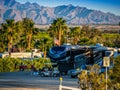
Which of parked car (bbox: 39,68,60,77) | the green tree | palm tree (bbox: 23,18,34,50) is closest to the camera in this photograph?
the green tree

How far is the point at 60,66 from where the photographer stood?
73062 mm

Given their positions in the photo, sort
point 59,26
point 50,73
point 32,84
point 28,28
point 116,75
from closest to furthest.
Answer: point 116,75
point 32,84
point 50,73
point 28,28
point 59,26

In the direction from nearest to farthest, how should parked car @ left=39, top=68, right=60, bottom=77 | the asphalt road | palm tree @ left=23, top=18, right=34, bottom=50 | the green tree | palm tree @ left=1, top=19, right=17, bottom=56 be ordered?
the green tree, the asphalt road, parked car @ left=39, top=68, right=60, bottom=77, palm tree @ left=1, top=19, right=17, bottom=56, palm tree @ left=23, top=18, right=34, bottom=50

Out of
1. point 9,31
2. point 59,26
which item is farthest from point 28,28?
point 9,31

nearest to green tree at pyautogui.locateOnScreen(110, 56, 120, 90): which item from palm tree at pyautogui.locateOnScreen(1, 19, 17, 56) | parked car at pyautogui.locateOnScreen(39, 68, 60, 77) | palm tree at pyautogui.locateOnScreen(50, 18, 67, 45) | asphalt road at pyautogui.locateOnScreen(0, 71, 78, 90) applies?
asphalt road at pyautogui.locateOnScreen(0, 71, 78, 90)

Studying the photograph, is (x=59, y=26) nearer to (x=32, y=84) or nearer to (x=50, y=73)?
(x=50, y=73)

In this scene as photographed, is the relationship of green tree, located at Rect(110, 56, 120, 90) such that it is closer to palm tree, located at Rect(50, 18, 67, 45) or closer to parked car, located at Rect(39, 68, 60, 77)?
parked car, located at Rect(39, 68, 60, 77)

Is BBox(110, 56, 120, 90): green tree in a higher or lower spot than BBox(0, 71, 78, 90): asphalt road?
higher

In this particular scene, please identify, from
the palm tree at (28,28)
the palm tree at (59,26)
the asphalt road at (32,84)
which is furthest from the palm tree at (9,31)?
the asphalt road at (32,84)

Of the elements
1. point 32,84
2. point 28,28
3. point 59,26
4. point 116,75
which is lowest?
point 32,84

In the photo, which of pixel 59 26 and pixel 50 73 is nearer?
pixel 50 73

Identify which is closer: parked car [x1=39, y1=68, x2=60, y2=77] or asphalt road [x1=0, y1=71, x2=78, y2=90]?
asphalt road [x1=0, y1=71, x2=78, y2=90]

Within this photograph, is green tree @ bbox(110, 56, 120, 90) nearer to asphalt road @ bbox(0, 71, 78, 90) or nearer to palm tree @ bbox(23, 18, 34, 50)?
asphalt road @ bbox(0, 71, 78, 90)

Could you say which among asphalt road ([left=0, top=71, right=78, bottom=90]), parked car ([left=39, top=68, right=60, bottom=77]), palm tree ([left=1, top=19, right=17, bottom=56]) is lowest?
parked car ([left=39, top=68, right=60, bottom=77])
